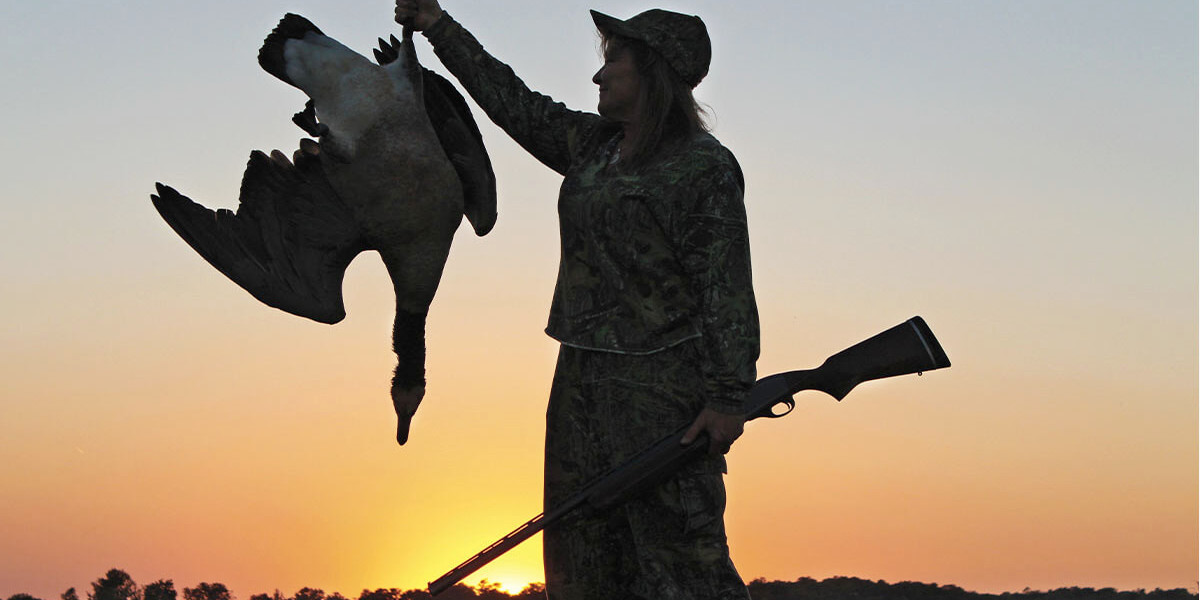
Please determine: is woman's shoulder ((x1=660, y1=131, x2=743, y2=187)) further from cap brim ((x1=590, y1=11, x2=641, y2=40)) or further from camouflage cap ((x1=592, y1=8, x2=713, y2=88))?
cap brim ((x1=590, y1=11, x2=641, y2=40))

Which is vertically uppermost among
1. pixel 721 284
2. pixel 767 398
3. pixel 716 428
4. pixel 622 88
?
pixel 622 88

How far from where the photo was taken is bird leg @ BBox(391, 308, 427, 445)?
234 inches

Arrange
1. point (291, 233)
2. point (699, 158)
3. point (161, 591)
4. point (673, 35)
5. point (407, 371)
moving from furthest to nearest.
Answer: point (161, 591)
point (407, 371)
point (291, 233)
point (673, 35)
point (699, 158)

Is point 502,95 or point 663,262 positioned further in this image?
point 502,95

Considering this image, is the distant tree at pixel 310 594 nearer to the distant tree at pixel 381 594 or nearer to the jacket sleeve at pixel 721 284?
the distant tree at pixel 381 594

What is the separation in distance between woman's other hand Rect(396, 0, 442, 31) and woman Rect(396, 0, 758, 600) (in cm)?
85

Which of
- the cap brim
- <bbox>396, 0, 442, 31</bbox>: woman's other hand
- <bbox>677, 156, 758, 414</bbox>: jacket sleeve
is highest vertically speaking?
<bbox>396, 0, 442, 31</bbox>: woman's other hand

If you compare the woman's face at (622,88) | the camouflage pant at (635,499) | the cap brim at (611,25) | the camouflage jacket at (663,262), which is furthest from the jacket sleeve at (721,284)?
the cap brim at (611,25)

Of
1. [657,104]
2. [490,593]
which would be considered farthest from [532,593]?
[657,104]

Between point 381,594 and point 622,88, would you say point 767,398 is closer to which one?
point 622,88

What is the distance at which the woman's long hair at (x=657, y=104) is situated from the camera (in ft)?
17.0

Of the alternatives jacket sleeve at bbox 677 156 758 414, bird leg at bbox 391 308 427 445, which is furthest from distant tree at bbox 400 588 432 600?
jacket sleeve at bbox 677 156 758 414

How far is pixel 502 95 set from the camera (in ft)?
18.9

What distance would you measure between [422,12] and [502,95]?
1.64 ft
